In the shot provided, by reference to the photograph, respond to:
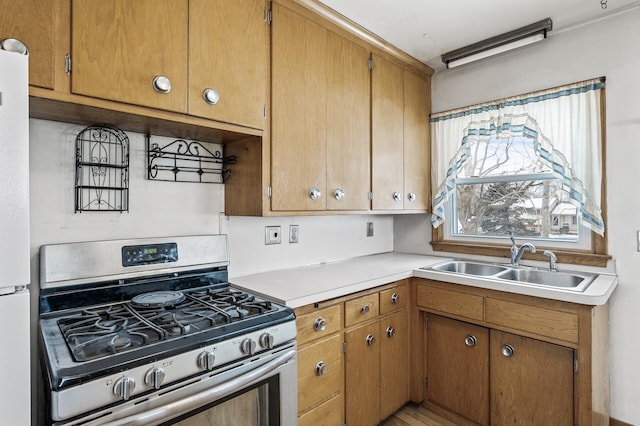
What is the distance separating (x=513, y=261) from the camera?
2305 millimetres

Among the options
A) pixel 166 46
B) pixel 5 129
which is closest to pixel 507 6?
pixel 166 46

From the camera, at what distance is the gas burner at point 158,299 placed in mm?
1446

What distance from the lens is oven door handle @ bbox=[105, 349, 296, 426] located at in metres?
1.00

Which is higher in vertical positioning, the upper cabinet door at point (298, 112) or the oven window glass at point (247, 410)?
the upper cabinet door at point (298, 112)

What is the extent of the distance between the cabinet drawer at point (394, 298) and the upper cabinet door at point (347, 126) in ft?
1.76

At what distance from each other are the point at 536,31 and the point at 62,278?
2.75 metres

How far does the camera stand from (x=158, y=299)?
150cm

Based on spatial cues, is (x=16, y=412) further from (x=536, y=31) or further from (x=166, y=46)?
(x=536, y=31)

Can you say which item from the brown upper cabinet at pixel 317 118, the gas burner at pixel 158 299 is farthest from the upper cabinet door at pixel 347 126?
the gas burner at pixel 158 299

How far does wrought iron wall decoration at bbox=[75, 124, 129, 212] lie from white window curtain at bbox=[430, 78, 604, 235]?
2137 mm

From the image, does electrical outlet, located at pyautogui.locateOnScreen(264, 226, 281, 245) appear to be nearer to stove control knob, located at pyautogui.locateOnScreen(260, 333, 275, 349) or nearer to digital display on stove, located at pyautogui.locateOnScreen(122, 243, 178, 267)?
digital display on stove, located at pyautogui.locateOnScreen(122, 243, 178, 267)

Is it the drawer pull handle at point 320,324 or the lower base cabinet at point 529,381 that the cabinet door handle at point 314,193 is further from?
the lower base cabinet at point 529,381

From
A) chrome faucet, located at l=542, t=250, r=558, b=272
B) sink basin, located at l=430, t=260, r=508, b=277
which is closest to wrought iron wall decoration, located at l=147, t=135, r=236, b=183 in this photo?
sink basin, located at l=430, t=260, r=508, b=277

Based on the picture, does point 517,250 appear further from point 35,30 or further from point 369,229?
point 35,30
